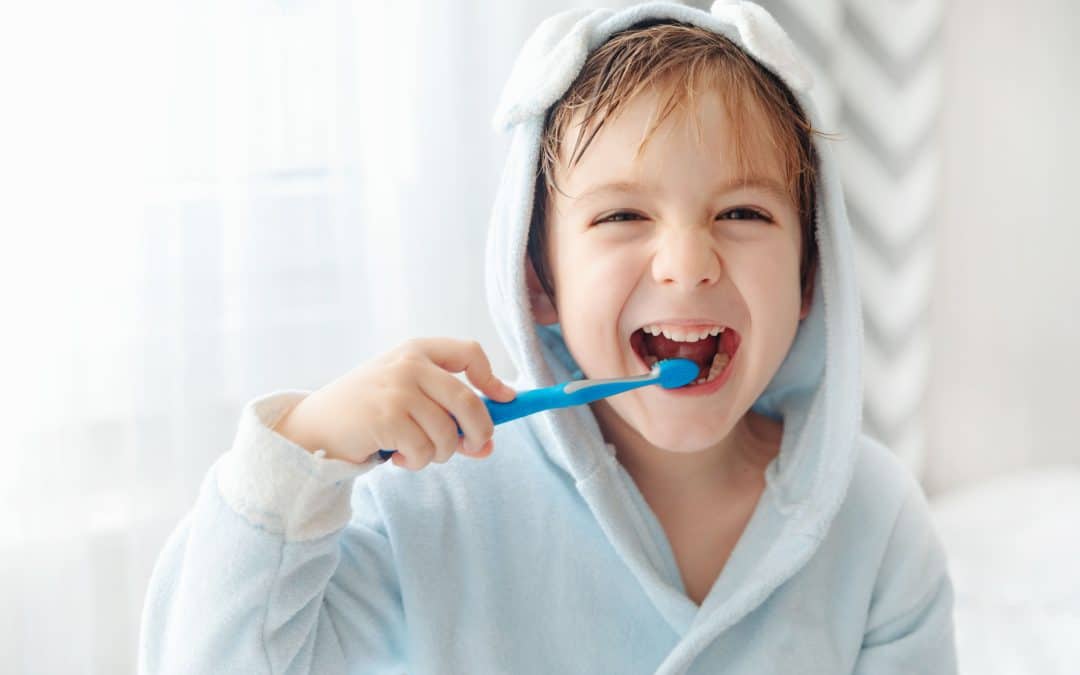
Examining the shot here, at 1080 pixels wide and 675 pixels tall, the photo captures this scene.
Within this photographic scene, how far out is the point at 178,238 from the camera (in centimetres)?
117

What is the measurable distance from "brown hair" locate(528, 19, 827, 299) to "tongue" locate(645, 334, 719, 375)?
0.14 metres

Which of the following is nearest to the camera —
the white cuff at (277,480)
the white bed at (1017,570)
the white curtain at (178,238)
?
the white cuff at (277,480)

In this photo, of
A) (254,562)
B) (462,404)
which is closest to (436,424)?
(462,404)

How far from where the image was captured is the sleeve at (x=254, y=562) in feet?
2.42

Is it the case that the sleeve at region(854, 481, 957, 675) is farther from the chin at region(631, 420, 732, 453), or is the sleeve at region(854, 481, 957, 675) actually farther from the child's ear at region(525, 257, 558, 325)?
the child's ear at region(525, 257, 558, 325)

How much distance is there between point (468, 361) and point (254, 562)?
20 cm

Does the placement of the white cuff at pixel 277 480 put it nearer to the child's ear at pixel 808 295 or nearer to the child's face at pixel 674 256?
the child's face at pixel 674 256

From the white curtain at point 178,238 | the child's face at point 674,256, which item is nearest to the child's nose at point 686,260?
the child's face at point 674,256

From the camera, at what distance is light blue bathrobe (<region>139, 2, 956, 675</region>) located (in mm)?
866

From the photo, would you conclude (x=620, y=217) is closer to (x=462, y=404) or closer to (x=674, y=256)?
(x=674, y=256)

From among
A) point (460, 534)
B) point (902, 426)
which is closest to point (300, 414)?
point (460, 534)

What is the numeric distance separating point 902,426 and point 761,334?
1.03 m

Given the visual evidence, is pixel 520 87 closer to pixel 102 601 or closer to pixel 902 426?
pixel 102 601

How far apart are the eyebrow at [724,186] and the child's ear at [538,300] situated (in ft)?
0.39
